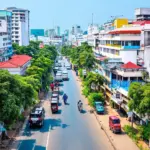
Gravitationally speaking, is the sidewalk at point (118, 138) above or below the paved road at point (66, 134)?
above

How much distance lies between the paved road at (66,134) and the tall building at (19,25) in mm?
81146

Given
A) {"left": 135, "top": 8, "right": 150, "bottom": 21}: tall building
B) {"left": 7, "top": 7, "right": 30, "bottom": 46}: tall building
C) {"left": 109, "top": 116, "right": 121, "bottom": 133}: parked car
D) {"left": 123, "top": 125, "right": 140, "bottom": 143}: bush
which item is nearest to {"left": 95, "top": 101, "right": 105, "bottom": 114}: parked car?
{"left": 109, "top": 116, "right": 121, "bottom": 133}: parked car

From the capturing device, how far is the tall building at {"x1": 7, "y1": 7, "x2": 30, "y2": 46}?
116 meters

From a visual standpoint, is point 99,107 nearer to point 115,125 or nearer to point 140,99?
point 115,125

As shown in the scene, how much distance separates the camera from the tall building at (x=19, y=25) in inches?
4569

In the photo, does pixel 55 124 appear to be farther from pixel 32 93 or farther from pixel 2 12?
pixel 2 12

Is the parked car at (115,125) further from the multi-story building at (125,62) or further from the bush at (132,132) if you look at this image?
the multi-story building at (125,62)

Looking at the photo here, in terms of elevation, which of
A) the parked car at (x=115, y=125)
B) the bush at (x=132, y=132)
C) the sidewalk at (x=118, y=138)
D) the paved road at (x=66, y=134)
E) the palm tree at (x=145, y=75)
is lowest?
the paved road at (x=66, y=134)

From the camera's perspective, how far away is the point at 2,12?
298ft

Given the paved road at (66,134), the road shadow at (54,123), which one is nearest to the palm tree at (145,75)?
the paved road at (66,134)

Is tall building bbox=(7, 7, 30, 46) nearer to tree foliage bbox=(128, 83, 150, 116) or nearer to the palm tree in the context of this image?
the palm tree

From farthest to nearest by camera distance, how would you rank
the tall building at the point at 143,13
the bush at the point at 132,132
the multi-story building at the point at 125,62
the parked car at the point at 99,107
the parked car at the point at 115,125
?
the tall building at the point at 143,13 → the parked car at the point at 99,107 → the multi-story building at the point at 125,62 → the parked car at the point at 115,125 → the bush at the point at 132,132

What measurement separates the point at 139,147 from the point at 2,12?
7475 cm

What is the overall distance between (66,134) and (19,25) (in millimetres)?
91780
